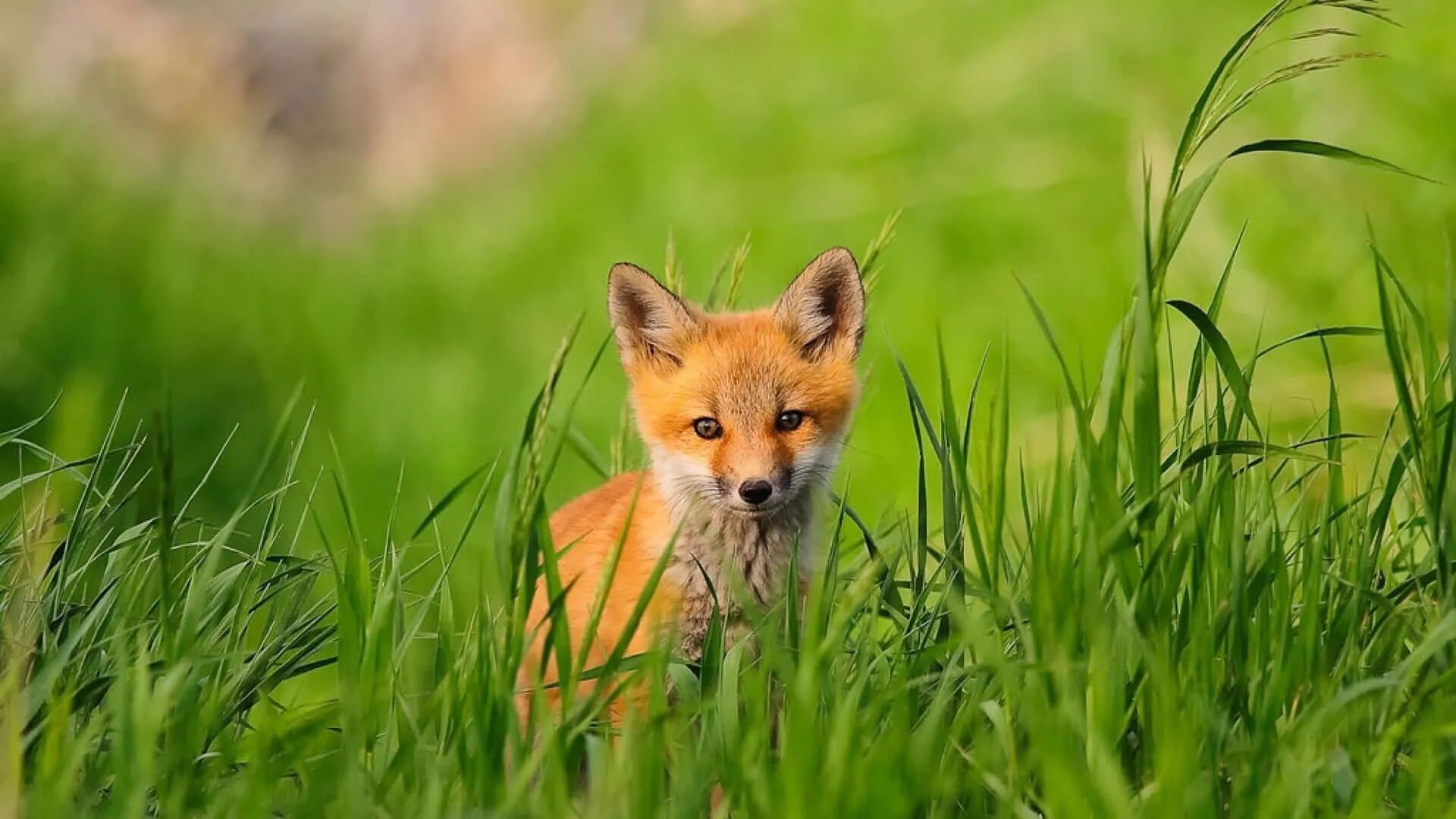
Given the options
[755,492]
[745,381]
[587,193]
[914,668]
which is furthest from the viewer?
[587,193]

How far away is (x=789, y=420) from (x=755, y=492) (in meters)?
0.32

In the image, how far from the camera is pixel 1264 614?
103 inches

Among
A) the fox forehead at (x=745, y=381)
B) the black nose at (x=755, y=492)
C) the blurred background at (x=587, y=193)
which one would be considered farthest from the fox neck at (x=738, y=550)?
the blurred background at (x=587, y=193)

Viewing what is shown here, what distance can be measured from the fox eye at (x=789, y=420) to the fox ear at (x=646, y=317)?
0.31 metres

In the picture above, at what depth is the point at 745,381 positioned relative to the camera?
398 cm

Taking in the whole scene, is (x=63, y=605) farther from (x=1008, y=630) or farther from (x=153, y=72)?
(x=153, y=72)

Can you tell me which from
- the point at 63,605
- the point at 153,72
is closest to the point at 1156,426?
the point at 63,605

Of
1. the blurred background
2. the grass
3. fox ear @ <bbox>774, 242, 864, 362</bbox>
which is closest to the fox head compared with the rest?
fox ear @ <bbox>774, 242, 864, 362</bbox>

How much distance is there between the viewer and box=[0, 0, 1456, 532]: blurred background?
6742mm

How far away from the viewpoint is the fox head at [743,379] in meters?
3.87

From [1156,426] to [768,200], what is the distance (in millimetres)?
5773

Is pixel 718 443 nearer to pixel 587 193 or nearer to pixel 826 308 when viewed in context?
pixel 826 308

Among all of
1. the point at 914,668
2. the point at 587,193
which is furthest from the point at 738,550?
the point at 587,193

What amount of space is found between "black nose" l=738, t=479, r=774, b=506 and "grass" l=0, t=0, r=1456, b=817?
2.30 feet
